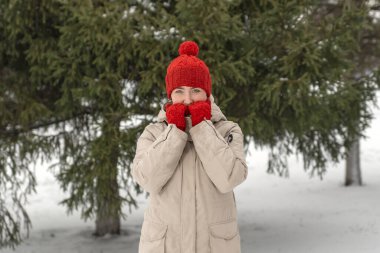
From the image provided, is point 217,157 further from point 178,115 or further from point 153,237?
point 153,237

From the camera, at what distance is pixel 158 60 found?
6211 millimetres

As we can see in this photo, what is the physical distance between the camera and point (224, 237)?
282 cm

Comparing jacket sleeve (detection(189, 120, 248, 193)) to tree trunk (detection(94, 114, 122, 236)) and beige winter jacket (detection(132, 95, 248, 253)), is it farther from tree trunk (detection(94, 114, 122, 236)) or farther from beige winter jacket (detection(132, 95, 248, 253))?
tree trunk (detection(94, 114, 122, 236))

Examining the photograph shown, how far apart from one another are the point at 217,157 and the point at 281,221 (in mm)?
7834

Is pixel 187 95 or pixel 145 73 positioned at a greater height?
pixel 145 73

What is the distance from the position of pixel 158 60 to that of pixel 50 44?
1.60 m

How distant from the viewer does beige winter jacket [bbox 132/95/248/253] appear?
271 cm

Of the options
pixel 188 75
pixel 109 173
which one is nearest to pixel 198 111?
pixel 188 75

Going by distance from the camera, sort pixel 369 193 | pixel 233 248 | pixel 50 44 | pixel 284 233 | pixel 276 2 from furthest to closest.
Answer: pixel 369 193, pixel 284 233, pixel 50 44, pixel 276 2, pixel 233 248

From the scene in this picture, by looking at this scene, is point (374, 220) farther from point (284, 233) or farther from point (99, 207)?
point (99, 207)

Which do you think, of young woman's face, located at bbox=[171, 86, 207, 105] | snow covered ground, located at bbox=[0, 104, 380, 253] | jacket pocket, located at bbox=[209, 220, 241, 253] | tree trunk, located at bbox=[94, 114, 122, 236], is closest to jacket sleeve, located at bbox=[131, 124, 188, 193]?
young woman's face, located at bbox=[171, 86, 207, 105]

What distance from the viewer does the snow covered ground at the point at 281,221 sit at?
821cm

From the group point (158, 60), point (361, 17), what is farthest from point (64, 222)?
point (361, 17)

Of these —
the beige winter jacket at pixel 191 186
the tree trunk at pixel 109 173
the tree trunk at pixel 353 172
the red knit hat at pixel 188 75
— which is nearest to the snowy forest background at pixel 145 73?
the tree trunk at pixel 109 173
